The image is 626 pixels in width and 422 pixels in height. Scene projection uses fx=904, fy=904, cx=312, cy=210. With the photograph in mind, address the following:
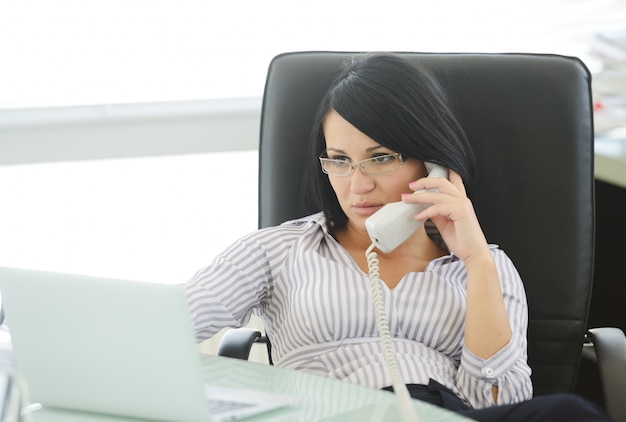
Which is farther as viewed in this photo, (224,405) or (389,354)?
(389,354)

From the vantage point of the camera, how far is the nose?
61.7 inches

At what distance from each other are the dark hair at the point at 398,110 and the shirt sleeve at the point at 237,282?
0.19 meters

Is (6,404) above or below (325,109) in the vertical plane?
below

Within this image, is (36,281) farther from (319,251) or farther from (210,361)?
(319,251)

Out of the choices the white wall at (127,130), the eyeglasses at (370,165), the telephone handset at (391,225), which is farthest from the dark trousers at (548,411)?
the white wall at (127,130)

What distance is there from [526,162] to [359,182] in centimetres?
40

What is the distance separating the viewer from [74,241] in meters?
2.72

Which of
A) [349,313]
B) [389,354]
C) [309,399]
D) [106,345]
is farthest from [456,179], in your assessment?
[106,345]

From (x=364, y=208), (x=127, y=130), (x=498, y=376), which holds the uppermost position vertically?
(x=364, y=208)

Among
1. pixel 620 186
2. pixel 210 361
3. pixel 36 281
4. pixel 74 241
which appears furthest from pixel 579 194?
pixel 74 241

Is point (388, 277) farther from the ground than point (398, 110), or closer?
closer

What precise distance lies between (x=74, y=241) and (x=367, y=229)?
144 cm

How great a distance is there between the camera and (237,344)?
154 cm

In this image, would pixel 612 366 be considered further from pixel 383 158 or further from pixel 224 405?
pixel 224 405
